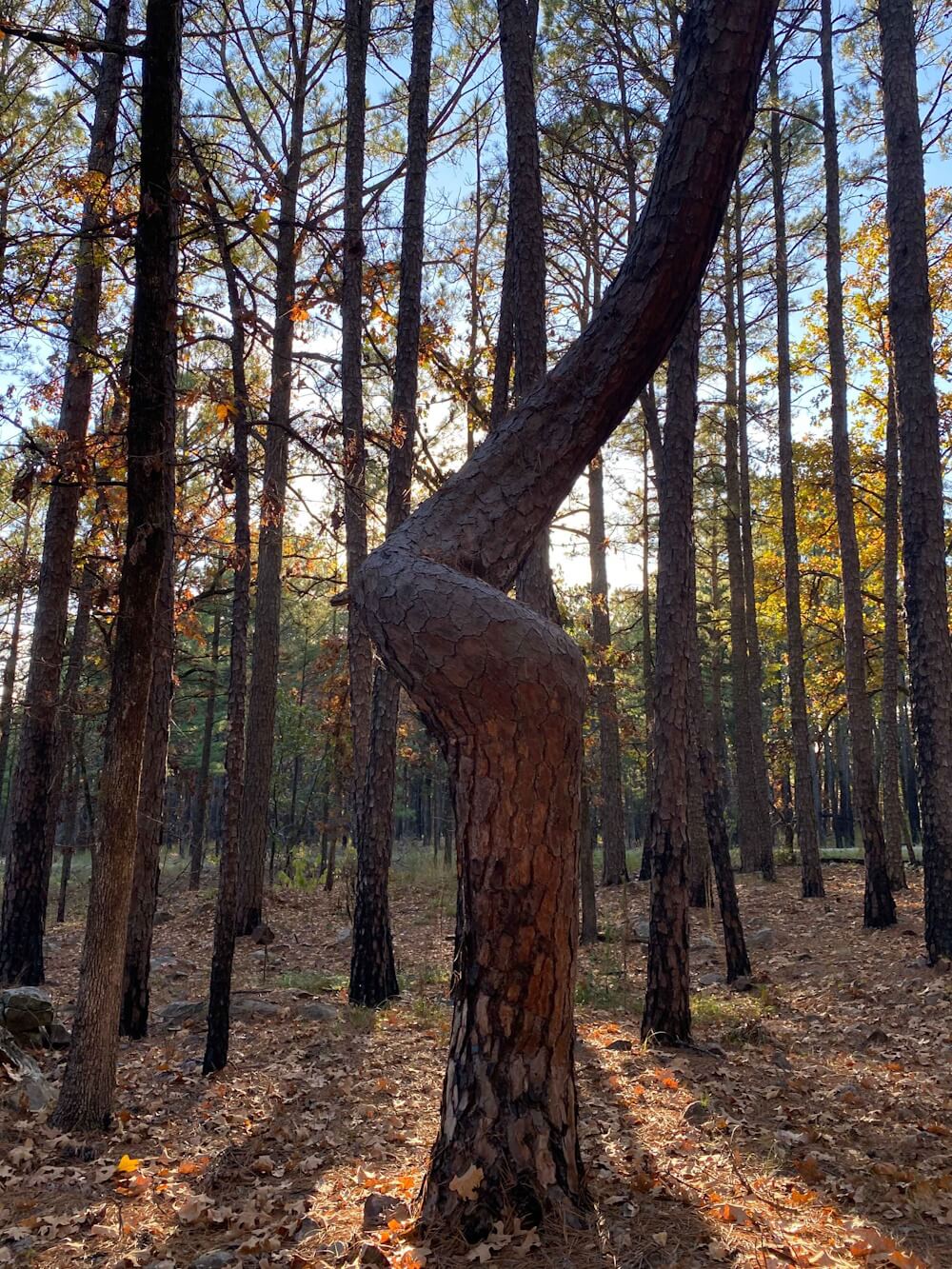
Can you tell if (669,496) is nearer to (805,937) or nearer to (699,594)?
(805,937)

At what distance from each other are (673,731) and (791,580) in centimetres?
878

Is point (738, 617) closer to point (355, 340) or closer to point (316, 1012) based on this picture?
point (355, 340)

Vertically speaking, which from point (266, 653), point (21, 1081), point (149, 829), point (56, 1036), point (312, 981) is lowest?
point (312, 981)

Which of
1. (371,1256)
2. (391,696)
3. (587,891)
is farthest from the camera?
(587,891)

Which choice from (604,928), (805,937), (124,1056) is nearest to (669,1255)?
(124,1056)

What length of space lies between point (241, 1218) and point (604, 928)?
34.1 feet

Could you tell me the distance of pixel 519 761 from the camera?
3.31m

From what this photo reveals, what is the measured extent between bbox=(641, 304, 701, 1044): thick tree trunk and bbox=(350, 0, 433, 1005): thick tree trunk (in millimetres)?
2604

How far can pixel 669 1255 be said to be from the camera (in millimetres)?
3283

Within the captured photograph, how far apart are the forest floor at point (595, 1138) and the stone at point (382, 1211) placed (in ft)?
0.41

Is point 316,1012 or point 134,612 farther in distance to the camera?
point 316,1012

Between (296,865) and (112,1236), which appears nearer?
(112,1236)

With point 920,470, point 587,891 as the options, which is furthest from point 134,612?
point 587,891

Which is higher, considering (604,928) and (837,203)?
(837,203)
